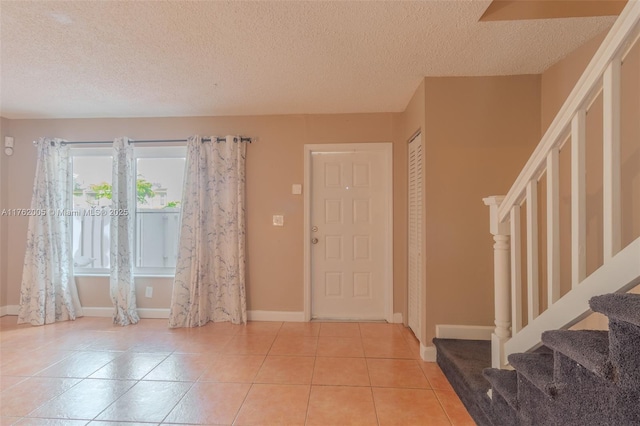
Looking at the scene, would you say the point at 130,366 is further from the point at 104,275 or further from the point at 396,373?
the point at 396,373

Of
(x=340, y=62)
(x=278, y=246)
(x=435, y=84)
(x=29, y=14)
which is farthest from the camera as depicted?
(x=278, y=246)

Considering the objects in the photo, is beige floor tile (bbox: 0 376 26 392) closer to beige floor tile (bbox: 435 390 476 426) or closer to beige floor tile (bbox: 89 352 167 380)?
beige floor tile (bbox: 89 352 167 380)

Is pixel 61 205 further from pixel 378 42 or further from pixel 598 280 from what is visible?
pixel 598 280

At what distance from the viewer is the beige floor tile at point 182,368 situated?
7.02 feet

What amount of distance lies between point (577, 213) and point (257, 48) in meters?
2.09

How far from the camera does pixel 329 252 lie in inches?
132

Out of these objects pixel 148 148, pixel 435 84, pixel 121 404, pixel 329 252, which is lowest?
pixel 121 404

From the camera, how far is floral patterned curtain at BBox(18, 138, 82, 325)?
325 centimetres

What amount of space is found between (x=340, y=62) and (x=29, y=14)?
1971 millimetres

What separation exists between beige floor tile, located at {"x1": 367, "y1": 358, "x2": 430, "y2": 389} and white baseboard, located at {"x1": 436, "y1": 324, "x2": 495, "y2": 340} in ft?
1.14

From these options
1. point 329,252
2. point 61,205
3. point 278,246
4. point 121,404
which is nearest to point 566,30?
point 329,252

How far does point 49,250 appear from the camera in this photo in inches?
130

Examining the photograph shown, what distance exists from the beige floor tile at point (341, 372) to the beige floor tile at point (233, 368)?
50 cm

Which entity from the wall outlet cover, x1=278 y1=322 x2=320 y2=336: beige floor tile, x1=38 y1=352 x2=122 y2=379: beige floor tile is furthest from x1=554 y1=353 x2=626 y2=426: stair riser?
x1=38 y1=352 x2=122 y2=379: beige floor tile
